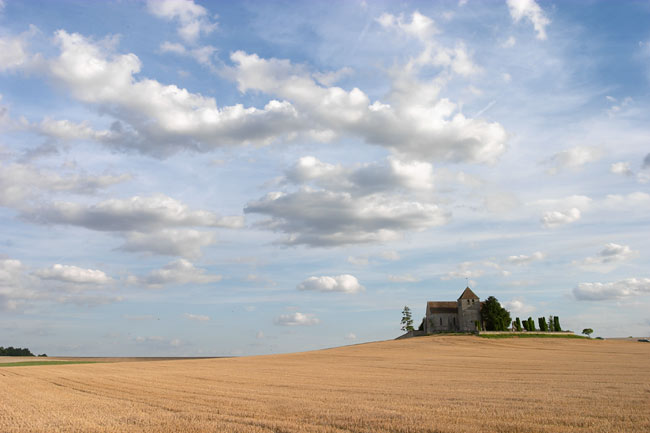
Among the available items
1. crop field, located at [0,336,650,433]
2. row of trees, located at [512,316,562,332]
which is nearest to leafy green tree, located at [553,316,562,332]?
row of trees, located at [512,316,562,332]

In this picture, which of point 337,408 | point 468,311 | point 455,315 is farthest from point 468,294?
point 337,408

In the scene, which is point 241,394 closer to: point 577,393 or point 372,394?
point 372,394

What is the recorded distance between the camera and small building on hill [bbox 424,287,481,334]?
11369cm

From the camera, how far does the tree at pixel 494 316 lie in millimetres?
107125

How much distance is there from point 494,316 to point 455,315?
A: 39.9 ft

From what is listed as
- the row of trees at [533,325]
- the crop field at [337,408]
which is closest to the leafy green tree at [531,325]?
the row of trees at [533,325]

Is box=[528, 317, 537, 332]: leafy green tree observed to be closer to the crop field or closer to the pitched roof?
the pitched roof

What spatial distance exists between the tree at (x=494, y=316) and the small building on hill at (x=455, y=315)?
236 centimetres

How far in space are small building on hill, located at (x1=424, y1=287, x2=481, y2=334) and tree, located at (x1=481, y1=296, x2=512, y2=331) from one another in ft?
7.74

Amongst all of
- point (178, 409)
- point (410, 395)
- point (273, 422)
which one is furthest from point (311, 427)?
point (410, 395)

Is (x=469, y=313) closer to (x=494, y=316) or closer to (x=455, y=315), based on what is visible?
(x=455, y=315)

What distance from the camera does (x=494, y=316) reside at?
108 meters

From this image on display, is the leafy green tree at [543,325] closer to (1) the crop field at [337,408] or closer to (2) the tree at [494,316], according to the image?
(2) the tree at [494,316]

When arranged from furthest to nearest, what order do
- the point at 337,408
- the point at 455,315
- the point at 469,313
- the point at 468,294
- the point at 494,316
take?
the point at 455,315 < the point at 468,294 < the point at 469,313 < the point at 494,316 < the point at 337,408
